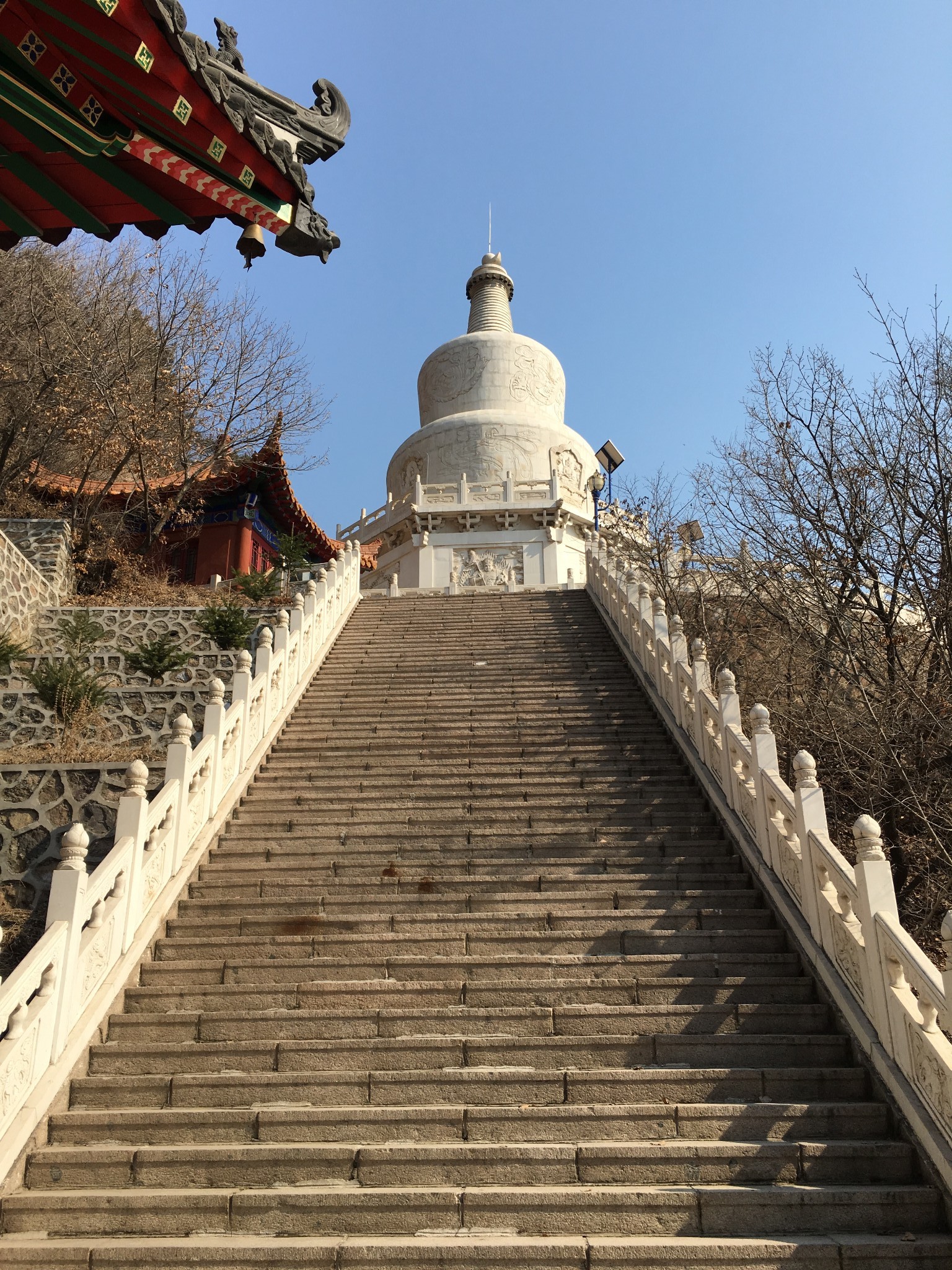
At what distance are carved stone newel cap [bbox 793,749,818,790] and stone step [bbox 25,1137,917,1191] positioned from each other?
2224mm

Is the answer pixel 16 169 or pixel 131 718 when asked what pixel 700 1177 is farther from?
pixel 131 718

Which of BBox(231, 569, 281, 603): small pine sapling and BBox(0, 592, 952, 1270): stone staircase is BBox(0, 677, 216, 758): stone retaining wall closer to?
BBox(0, 592, 952, 1270): stone staircase

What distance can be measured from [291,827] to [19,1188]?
379 centimetres

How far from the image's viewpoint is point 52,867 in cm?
830

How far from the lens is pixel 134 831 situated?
20.3ft

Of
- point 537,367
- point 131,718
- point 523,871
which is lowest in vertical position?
point 523,871

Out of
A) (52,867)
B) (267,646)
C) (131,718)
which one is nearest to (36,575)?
(131,718)

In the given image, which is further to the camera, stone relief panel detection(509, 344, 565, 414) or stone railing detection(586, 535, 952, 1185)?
stone relief panel detection(509, 344, 565, 414)

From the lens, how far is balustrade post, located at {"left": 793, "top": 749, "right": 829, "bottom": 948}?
5867 millimetres

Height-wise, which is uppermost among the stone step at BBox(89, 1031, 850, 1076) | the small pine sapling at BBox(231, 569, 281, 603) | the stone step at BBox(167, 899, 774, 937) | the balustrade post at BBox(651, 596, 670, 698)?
the small pine sapling at BBox(231, 569, 281, 603)

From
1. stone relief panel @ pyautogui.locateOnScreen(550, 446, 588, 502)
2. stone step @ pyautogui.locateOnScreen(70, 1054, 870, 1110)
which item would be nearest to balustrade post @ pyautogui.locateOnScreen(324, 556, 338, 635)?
stone step @ pyautogui.locateOnScreen(70, 1054, 870, 1110)

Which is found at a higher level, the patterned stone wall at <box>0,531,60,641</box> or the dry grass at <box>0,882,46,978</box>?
the patterned stone wall at <box>0,531,60,641</box>

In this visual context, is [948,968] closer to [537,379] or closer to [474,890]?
[474,890]

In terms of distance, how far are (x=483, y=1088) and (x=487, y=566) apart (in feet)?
64.3
